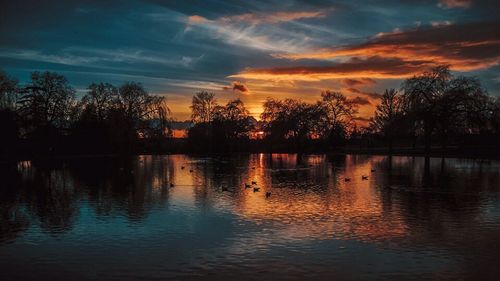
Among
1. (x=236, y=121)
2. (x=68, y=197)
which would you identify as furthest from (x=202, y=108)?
(x=68, y=197)

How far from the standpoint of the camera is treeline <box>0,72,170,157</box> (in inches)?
2766

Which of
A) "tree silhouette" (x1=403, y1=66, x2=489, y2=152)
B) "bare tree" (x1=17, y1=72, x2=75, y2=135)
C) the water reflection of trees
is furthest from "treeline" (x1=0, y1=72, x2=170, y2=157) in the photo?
"tree silhouette" (x1=403, y1=66, x2=489, y2=152)

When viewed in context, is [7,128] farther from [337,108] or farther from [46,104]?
[337,108]

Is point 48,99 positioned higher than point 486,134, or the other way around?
point 48,99

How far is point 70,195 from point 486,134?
224ft

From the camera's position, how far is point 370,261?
13391 millimetres

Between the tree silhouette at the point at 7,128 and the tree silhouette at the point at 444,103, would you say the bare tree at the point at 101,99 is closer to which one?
A: the tree silhouette at the point at 7,128

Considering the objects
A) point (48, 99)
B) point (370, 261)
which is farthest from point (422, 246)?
point (48, 99)

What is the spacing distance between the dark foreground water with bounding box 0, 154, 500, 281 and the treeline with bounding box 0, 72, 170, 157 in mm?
43264

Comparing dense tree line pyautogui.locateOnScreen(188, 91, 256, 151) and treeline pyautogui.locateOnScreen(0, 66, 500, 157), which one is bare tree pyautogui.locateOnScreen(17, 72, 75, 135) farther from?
dense tree line pyautogui.locateOnScreen(188, 91, 256, 151)

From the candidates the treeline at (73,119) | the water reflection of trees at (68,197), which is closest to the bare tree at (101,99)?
the treeline at (73,119)

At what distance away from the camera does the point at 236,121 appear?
109 meters

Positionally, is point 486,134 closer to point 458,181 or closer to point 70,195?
point 458,181

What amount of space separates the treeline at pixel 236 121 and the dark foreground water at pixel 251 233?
41.1 m
